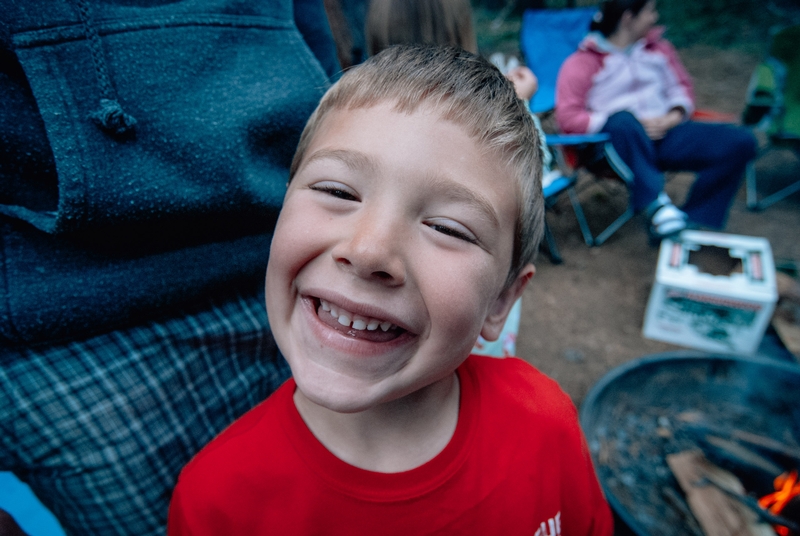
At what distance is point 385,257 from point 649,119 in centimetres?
393

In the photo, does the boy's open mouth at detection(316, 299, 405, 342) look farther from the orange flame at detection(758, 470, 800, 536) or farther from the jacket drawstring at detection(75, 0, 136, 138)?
the orange flame at detection(758, 470, 800, 536)

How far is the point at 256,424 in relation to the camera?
96 cm

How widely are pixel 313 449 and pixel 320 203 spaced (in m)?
0.50

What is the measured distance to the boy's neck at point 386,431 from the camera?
0.93 metres

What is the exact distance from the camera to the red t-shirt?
876mm

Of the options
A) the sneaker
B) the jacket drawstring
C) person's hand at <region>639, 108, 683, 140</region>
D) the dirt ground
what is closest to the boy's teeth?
the jacket drawstring

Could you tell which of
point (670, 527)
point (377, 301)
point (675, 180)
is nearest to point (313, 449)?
point (377, 301)

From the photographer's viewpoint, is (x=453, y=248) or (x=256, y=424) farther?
(x=256, y=424)

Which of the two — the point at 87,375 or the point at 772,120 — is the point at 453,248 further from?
the point at 772,120

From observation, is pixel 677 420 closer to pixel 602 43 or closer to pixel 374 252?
pixel 374 252

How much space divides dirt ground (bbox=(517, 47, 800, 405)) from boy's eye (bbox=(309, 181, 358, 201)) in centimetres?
226

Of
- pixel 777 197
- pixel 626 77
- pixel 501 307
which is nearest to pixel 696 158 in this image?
pixel 626 77

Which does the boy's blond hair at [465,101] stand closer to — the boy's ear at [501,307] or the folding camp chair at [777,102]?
the boy's ear at [501,307]

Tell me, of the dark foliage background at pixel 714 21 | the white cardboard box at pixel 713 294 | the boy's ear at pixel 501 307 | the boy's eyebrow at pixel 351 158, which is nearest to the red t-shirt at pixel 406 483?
the boy's ear at pixel 501 307
